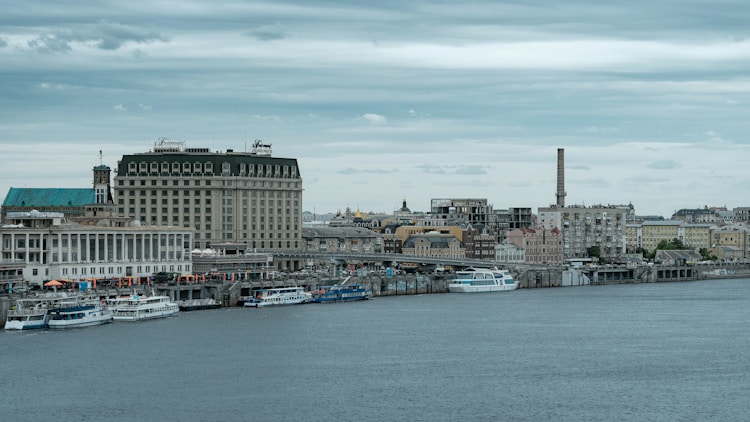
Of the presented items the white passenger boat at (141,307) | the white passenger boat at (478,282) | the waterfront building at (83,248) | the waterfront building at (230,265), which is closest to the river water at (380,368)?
the white passenger boat at (141,307)

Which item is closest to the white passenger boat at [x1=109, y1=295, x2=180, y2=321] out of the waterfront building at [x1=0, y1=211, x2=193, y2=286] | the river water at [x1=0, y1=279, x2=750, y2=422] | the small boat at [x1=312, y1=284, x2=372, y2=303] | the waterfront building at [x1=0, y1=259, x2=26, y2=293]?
the river water at [x1=0, y1=279, x2=750, y2=422]

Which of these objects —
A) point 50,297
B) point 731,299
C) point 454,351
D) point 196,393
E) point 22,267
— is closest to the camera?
point 196,393

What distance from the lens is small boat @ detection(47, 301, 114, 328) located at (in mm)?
117275

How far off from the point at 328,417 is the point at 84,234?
252 ft

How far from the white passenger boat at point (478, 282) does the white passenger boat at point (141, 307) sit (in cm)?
6598

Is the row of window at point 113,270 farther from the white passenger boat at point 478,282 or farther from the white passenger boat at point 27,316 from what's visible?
the white passenger boat at point 478,282

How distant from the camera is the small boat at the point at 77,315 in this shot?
→ 11728 centimetres

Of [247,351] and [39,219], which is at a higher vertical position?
[39,219]

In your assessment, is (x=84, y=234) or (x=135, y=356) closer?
(x=135, y=356)

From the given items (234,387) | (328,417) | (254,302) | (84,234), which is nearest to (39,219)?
(84,234)

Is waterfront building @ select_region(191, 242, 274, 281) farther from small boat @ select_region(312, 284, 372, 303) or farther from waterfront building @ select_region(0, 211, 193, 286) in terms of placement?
small boat @ select_region(312, 284, 372, 303)

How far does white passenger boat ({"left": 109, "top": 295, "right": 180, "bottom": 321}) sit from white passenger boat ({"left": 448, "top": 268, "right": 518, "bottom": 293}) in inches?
2598

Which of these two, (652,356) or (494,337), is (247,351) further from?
(652,356)

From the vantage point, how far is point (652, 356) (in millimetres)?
103625
